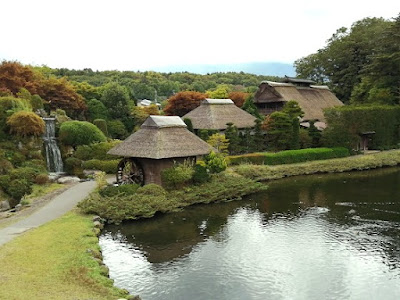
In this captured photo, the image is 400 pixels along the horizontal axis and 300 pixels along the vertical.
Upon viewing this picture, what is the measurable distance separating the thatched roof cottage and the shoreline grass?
661 centimetres

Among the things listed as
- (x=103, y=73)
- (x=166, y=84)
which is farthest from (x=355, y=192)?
(x=103, y=73)

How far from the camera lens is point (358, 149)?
41.6 meters

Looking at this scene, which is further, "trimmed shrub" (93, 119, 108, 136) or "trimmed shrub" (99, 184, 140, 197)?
"trimmed shrub" (93, 119, 108, 136)

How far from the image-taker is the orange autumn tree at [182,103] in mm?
47500

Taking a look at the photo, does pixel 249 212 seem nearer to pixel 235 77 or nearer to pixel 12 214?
pixel 12 214

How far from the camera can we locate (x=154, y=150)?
24359 millimetres

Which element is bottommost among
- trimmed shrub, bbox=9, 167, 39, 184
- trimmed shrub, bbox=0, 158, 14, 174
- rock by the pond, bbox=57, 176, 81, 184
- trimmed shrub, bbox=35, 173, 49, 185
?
rock by the pond, bbox=57, 176, 81, 184

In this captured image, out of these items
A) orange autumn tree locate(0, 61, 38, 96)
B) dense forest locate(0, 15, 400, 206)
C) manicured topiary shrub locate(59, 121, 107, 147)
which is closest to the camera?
dense forest locate(0, 15, 400, 206)

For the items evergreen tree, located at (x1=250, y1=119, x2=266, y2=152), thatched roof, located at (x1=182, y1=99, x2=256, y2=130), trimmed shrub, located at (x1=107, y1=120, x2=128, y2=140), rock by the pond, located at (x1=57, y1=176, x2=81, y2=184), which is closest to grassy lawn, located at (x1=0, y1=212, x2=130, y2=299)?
rock by the pond, located at (x1=57, y1=176, x2=81, y2=184)

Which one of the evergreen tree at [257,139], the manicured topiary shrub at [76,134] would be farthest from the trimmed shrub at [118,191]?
the evergreen tree at [257,139]

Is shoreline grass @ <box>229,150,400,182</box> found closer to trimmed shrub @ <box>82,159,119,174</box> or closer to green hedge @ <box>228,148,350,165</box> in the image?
green hedge @ <box>228,148,350,165</box>

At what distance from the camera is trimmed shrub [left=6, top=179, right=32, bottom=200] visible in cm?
2378

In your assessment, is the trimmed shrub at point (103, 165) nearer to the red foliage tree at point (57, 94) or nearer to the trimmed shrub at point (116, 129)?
the red foliage tree at point (57, 94)

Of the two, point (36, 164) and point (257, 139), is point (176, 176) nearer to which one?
point (36, 164)
